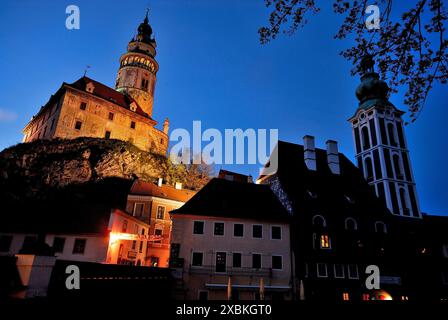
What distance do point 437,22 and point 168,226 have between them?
36.9 meters

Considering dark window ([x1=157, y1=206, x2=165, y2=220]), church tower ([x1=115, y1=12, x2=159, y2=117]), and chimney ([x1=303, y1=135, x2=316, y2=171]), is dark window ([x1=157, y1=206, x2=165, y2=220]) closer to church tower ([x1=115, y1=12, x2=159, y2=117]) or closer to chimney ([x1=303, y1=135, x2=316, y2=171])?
chimney ([x1=303, y1=135, x2=316, y2=171])

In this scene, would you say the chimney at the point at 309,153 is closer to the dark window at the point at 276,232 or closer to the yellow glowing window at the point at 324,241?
the yellow glowing window at the point at 324,241

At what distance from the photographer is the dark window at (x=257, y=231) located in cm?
2629

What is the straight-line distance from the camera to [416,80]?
255 inches

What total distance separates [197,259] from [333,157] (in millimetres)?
22273

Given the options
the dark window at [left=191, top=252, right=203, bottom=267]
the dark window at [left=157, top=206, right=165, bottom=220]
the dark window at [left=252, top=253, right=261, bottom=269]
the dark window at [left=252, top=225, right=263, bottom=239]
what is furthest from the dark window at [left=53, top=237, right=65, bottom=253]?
the dark window at [left=252, top=225, right=263, bottom=239]

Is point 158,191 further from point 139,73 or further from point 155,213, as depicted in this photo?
point 139,73

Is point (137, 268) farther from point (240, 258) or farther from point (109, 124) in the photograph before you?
point (109, 124)

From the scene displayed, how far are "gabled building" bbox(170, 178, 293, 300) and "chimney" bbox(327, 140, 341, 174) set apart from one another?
11.6 meters

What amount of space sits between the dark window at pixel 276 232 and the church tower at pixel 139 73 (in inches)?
2077

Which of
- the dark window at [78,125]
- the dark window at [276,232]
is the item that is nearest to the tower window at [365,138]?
the dark window at [276,232]

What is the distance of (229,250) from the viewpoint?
25203 millimetres

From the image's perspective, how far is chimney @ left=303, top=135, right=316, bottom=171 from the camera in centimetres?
3447

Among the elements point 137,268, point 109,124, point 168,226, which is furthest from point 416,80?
point 109,124
